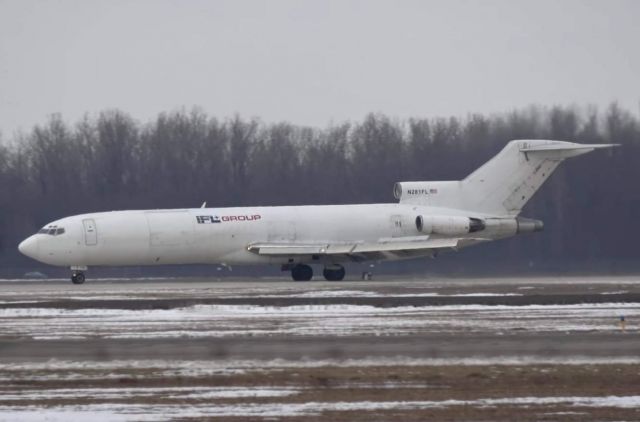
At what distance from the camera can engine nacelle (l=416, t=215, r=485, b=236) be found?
4591 cm

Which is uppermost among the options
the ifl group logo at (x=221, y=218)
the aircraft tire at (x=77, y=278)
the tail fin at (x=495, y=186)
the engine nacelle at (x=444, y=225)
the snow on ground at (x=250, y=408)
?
the tail fin at (x=495, y=186)

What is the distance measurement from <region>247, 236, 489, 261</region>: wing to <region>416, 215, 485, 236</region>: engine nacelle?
401mm

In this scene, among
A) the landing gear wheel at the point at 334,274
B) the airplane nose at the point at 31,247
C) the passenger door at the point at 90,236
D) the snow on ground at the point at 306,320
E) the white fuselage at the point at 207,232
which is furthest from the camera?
the landing gear wheel at the point at 334,274

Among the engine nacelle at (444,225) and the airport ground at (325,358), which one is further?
the engine nacelle at (444,225)

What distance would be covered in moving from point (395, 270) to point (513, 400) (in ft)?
127

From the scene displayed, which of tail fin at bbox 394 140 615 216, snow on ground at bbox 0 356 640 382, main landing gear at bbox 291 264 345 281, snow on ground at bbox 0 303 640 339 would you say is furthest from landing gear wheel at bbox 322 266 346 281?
snow on ground at bbox 0 356 640 382

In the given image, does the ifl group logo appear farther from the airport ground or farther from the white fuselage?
the airport ground

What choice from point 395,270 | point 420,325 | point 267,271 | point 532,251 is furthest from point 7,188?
point 420,325

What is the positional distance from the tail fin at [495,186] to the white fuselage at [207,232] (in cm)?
62

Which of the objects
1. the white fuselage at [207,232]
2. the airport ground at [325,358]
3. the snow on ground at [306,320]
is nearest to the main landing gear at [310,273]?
the white fuselage at [207,232]

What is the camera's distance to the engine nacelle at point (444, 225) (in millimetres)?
45906

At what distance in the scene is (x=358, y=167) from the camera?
6475cm

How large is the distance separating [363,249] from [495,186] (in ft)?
22.3

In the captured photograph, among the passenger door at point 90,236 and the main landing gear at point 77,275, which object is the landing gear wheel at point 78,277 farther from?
the passenger door at point 90,236
